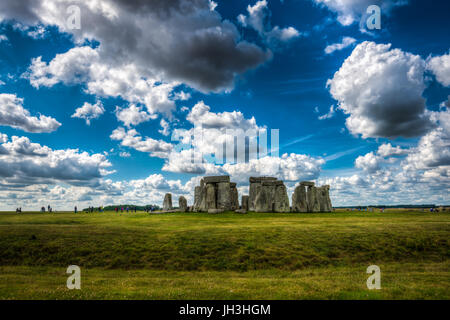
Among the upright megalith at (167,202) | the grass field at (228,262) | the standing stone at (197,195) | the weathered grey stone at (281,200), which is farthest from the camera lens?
the upright megalith at (167,202)

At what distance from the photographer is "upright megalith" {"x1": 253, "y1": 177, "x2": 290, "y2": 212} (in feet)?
150

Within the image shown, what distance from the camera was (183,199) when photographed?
1921 inches

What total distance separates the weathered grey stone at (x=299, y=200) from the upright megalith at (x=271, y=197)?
10.3ft

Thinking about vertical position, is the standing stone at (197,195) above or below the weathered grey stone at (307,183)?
below

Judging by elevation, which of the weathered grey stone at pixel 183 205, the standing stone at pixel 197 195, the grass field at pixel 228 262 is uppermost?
the standing stone at pixel 197 195

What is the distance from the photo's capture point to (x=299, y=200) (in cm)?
4881

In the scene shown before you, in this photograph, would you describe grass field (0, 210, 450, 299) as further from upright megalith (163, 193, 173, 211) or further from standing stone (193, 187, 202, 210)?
upright megalith (163, 193, 173, 211)

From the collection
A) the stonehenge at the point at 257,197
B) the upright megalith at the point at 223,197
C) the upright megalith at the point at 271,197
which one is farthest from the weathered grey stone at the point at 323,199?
the upright megalith at the point at 223,197

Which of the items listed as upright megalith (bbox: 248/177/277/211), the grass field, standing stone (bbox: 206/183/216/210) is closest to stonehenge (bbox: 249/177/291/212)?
upright megalith (bbox: 248/177/277/211)

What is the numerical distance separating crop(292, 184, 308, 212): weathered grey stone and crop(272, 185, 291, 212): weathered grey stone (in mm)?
2988

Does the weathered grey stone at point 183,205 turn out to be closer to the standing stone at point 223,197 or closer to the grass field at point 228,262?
the standing stone at point 223,197

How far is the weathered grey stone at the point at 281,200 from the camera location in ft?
150

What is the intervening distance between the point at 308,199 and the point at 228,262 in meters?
36.4
